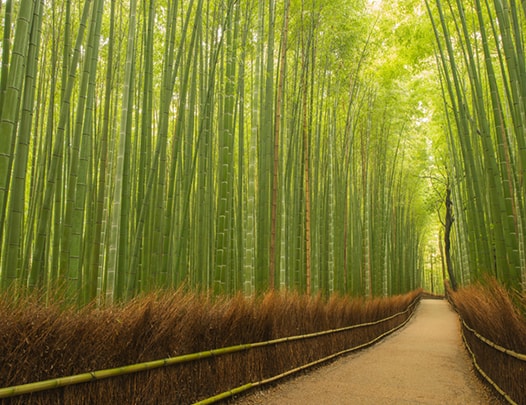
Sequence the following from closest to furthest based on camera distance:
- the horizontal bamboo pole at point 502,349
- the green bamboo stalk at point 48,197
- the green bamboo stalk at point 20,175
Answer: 1. the green bamboo stalk at point 20,175
2. the green bamboo stalk at point 48,197
3. the horizontal bamboo pole at point 502,349

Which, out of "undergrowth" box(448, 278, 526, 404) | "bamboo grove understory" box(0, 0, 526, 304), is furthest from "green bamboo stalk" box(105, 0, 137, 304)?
"undergrowth" box(448, 278, 526, 404)

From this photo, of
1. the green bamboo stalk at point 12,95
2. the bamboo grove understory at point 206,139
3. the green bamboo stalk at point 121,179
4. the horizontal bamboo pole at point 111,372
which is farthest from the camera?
the green bamboo stalk at point 121,179

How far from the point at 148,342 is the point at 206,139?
95.4 inches

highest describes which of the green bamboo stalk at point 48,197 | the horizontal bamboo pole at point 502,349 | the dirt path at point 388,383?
the green bamboo stalk at point 48,197

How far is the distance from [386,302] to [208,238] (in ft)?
15.7

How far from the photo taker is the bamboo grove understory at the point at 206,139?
108 inches

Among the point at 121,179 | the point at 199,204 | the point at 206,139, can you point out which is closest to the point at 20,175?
the point at 121,179

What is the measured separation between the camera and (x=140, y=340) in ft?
7.33

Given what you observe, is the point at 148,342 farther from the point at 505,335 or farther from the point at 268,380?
the point at 505,335

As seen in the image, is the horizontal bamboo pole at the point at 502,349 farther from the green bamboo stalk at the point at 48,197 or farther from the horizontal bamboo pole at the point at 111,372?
the green bamboo stalk at the point at 48,197

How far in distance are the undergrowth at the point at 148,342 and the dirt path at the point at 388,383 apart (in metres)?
0.25

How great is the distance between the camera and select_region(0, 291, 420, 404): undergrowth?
1613 millimetres

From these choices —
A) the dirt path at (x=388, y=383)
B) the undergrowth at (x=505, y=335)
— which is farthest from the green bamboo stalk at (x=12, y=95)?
the undergrowth at (x=505, y=335)

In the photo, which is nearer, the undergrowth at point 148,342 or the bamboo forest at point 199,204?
the undergrowth at point 148,342
